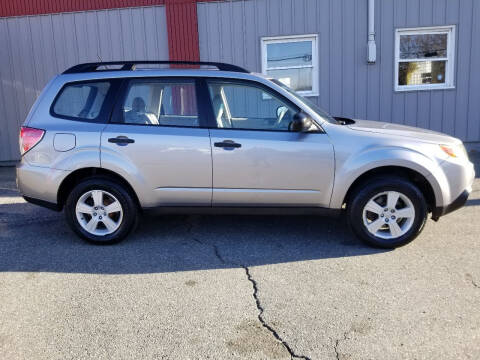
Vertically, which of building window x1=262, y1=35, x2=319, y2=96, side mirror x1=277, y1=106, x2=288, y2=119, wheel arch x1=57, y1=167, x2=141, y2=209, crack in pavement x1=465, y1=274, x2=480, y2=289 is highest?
building window x1=262, y1=35, x2=319, y2=96

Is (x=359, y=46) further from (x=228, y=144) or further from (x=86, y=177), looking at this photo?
(x=86, y=177)

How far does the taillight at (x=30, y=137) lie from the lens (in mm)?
4598

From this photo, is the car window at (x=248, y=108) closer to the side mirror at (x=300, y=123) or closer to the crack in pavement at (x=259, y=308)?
A: the side mirror at (x=300, y=123)

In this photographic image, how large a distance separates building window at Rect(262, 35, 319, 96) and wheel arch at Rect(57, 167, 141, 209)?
17.9ft

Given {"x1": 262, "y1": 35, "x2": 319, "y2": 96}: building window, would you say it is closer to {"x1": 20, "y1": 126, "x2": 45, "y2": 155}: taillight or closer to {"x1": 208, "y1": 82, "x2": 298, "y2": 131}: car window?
{"x1": 208, "y1": 82, "x2": 298, "y2": 131}: car window

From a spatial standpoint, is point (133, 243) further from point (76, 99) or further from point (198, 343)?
point (198, 343)

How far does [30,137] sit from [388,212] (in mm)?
3677

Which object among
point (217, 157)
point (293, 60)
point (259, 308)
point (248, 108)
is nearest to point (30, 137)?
point (217, 157)

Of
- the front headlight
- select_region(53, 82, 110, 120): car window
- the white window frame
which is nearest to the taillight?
select_region(53, 82, 110, 120): car window

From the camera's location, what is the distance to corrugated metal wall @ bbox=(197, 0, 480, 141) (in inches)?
354

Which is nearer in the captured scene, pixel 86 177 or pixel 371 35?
pixel 86 177

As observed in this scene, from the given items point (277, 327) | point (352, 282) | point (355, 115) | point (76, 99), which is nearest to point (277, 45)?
point (355, 115)

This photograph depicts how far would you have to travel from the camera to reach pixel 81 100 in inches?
186

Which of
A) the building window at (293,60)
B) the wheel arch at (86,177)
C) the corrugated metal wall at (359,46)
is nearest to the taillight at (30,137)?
the wheel arch at (86,177)
